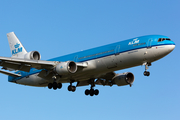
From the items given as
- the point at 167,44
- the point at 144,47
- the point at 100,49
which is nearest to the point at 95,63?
the point at 100,49

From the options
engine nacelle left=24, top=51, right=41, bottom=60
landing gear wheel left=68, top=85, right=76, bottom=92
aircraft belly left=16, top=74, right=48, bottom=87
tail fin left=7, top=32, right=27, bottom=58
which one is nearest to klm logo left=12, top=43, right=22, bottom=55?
tail fin left=7, top=32, right=27, bottom=58

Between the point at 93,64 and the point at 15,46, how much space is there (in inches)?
600

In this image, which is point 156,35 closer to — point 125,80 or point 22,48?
point 125,80

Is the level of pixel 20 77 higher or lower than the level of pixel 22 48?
lower

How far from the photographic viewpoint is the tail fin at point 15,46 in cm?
4614

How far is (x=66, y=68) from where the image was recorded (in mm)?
Result: 36750

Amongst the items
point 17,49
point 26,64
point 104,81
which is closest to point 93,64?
point 104,81

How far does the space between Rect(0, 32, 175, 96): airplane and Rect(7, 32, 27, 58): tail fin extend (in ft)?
11.0

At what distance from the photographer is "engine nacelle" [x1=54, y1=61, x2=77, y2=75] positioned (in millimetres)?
36812

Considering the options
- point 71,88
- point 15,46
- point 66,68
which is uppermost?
point 15,46

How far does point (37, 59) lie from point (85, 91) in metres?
8.72

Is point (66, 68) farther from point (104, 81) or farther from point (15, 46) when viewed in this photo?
point (15, 46)

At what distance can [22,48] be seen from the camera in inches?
1825

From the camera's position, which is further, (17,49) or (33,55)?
(17,49)
